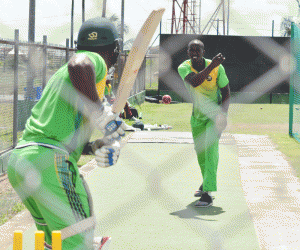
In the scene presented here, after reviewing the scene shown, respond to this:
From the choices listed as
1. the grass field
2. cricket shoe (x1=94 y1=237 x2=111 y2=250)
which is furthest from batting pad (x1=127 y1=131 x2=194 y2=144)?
cricket shoe (x1=94 y1=237 x2=111 y2=250)

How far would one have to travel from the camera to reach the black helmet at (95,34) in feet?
10.1

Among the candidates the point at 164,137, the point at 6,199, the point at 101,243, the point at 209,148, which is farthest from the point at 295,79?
the point at 101,243

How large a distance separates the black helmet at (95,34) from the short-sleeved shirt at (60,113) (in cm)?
22

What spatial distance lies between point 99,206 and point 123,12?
19.4 metres

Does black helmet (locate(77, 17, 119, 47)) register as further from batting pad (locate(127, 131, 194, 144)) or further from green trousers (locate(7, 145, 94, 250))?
batting pad (locate(127, 131, 194, 144))

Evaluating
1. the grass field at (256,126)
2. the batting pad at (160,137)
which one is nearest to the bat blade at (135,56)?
the grass field at (256,126)

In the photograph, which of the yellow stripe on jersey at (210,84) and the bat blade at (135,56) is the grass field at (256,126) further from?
the bat blade at (135,56)

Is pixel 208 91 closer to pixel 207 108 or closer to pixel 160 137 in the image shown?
pixel 207 108

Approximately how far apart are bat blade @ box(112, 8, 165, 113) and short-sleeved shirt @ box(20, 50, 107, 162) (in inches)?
8.9

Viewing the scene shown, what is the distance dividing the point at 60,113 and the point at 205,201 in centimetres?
325

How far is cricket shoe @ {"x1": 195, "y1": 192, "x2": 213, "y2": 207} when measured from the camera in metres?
5.65

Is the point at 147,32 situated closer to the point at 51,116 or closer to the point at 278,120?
the point at 51,116

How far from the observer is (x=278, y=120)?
16.8 metres

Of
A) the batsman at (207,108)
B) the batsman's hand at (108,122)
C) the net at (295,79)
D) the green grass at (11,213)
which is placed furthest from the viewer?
the net at (295,79)
